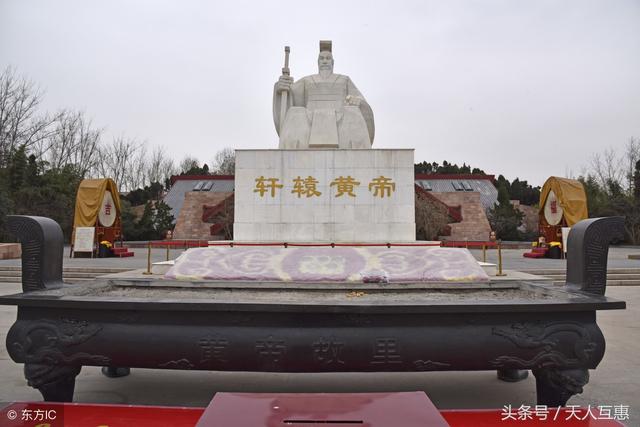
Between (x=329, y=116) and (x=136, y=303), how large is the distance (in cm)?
654

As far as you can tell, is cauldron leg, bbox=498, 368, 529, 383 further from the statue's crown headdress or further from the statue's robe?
the statue's crown headdress

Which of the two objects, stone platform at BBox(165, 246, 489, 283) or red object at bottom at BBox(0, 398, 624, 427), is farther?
stone platform at BBox(165, 246, 489, 283)

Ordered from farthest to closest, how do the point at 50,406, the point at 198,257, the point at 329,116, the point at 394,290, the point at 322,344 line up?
1. the point at 329,116
2. the point at 198,257
3. the point at 394,290
4. the point at 322,344
5. the point at 50,406

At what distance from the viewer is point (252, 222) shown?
7.26m

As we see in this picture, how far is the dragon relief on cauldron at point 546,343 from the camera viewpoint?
1893mm

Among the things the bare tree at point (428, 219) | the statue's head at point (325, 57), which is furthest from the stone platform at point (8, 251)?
the bare tree at point (428, 219)

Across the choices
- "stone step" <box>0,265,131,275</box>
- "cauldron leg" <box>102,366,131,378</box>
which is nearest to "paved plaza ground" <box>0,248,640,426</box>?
"cauldron leg" <box>102,366,131,378</box>

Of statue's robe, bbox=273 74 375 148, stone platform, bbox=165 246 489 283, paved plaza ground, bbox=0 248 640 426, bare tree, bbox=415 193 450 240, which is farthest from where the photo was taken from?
bare tree, bbox=415 193 450 240

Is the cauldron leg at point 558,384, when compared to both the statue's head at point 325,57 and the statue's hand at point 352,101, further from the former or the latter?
the statue's head at point 325,57

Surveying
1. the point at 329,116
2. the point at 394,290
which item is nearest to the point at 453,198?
the point at 329,116

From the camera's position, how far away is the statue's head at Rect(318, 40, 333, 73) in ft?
27.9

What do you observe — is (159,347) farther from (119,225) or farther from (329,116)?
(119,225)

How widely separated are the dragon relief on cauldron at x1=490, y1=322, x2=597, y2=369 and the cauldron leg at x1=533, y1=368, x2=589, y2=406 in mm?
46

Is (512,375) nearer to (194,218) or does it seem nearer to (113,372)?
(113,372)
